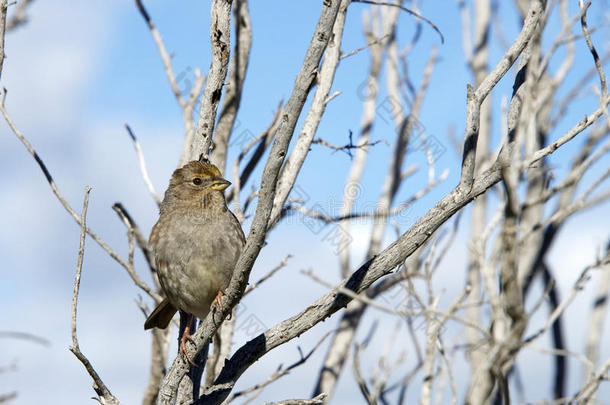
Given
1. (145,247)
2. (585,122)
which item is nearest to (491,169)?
(585,122)

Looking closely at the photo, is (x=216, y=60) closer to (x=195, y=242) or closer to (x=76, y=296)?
(x=195, y=242)

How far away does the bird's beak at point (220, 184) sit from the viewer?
5.59 meters

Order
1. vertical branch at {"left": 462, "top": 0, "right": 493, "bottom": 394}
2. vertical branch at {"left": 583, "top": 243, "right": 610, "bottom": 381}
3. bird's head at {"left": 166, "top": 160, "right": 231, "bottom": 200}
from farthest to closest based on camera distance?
vertical branch at {"left": 462, "top": 0, "right": 493, "bottom": 394}, bird's head at {"left": 166, "top": 160, "right": 231, "bottom": 200}, vertical branch at {"left": 583, "top": 243, "right": 610, "bottom": 381}

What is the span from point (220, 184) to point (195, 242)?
57 cm

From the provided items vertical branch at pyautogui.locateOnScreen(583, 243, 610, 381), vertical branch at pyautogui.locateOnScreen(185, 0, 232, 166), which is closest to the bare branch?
vertical branch at pyautogui.locateOnScreen(185, 0, 232, 166)

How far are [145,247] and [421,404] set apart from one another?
2.83 m

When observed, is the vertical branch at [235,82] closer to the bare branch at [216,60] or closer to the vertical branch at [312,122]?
the vertical branch at [312,122]

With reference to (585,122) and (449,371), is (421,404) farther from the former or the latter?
(585,122)

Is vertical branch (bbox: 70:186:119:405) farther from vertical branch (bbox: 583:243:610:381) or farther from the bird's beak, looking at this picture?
vertical branch (bbox: 583:243:610:381)

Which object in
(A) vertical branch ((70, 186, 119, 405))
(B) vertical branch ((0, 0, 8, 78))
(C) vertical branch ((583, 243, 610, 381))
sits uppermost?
(B) vertical branch ((0, 0, 8, 78))

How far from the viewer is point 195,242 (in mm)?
5328

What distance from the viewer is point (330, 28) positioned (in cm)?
339

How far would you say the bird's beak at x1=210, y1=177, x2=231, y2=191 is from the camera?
559 centimetres

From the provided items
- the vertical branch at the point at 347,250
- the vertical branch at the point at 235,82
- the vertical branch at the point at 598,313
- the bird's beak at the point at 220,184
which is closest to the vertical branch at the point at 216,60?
the bird's beak at the point at 220,184
